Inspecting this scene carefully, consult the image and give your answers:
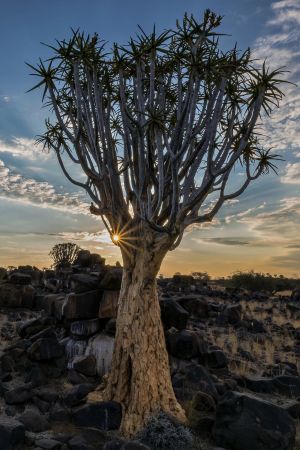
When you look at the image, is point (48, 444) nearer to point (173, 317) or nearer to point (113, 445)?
point (113, 445)

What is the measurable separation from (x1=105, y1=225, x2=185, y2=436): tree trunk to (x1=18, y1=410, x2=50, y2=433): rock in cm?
109

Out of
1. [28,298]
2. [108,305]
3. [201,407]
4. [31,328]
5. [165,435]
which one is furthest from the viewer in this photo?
[28,298]

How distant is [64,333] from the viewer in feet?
34.8

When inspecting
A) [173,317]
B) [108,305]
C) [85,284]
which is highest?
[85,284]

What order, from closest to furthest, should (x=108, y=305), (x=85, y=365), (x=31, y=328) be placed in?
(x=85, y=365) → (x=108, y=305) → (x=31, y=328)

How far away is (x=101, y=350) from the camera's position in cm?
885

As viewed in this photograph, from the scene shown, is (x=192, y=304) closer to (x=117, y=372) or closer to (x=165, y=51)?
(x=117, y=372)

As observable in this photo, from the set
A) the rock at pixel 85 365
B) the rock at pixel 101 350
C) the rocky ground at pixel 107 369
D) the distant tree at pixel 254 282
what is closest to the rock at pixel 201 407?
the rocky ground at pixel 107 369

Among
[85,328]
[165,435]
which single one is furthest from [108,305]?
[165,435]

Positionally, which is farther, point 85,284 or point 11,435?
point 85,284

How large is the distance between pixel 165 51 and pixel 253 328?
1102 centimetres

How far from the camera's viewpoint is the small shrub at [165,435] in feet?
17.7

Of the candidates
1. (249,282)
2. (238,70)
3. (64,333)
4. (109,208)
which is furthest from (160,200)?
(249,282)

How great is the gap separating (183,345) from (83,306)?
2541mm
